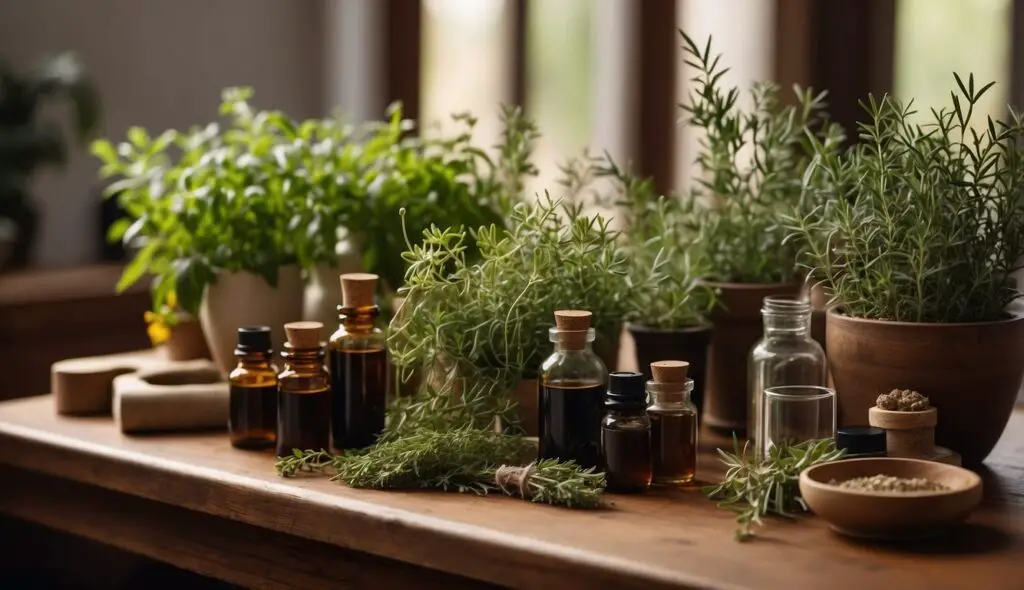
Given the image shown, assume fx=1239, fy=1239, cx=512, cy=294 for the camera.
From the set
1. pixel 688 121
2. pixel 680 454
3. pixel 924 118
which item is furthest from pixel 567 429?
pixel 924 118

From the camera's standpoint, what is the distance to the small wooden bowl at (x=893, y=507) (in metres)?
0.90

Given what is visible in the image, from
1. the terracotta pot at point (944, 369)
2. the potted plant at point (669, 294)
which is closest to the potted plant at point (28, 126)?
the potted plant at point (669, 294)

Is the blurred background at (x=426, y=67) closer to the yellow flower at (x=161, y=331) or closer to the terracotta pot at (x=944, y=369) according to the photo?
the yellow flower at (x=161, y=331)

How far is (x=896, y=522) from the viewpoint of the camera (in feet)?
2.96

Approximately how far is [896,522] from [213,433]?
765 millimetres

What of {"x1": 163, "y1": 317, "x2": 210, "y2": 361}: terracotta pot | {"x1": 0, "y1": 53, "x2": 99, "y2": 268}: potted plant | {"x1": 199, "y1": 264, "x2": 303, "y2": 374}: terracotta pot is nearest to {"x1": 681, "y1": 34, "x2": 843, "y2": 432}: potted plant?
{"x1": 199, "y1": 264, "x2": 303, "y2": 374}: terracotta pot

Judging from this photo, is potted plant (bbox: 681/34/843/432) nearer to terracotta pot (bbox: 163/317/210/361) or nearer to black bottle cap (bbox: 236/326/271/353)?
black bottle cap (bbox: 236/326/271/353)

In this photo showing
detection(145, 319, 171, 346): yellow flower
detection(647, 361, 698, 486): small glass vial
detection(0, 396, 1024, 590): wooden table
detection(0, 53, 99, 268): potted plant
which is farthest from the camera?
detection(0, 53, 99, 268): potted plant

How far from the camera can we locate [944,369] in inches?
42.8

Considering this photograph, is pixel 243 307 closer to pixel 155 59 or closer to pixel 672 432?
pixel 672 432

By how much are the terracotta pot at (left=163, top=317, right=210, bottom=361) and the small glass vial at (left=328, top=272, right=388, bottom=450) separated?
0.41m

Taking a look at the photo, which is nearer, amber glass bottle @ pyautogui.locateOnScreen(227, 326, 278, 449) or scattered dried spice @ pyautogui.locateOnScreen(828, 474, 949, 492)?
scattered dried spice @ pyautogui.locateOnScreen(828, 474, 949, 492)

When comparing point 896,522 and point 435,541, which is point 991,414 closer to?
point 896,522

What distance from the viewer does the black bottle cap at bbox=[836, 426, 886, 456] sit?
103 cm
